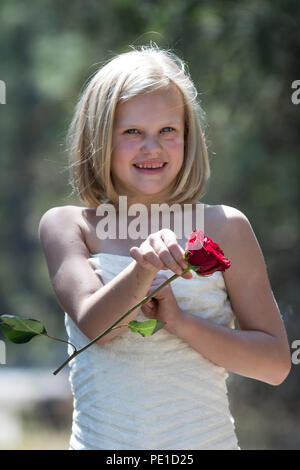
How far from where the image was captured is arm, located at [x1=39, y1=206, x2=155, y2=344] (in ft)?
4.38

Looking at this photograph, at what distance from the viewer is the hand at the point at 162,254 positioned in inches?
46.2

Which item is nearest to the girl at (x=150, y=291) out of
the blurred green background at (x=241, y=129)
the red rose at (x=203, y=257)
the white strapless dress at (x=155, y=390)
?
the white strapless dress at (x=155, y=390)

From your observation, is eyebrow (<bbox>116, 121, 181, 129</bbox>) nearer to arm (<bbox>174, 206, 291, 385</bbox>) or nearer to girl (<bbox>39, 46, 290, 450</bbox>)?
girl (<bbox>39, 46, 290, 450</bbox>)

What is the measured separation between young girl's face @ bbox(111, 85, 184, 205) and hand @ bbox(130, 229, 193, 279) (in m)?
0.42

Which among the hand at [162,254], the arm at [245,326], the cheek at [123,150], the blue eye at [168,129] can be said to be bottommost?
the arm at [245,326]

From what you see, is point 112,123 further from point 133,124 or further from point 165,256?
point 165,256

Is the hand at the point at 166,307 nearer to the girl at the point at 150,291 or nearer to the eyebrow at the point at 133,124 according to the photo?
the girl at the point at 150,291

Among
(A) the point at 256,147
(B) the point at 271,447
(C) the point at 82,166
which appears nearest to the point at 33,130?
(A) the point at 256,147

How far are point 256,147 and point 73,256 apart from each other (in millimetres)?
3473

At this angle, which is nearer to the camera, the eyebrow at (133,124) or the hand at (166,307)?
the hand at (166,307)

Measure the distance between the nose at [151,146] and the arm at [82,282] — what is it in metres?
0.22

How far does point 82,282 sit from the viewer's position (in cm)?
152

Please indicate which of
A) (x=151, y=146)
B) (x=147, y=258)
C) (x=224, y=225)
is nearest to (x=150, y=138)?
(x=151, y=146)

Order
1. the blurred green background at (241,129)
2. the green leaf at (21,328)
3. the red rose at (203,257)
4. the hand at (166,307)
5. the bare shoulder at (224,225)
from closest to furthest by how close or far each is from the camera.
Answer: the red rose at (203,257), the green leaf at (21,328), the hand at (166,307), the bare shoulder at (224,225), the blurred green background at (241,129)
